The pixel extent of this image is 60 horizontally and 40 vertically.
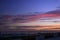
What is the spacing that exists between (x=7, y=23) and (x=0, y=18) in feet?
0.47

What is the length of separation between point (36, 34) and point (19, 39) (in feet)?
0.97

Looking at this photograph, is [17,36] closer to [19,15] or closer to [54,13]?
[19,15]

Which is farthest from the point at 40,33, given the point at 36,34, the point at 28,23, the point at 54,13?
the point at 54,13

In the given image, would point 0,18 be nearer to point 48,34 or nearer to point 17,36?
point 17,36

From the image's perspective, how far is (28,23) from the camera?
2.42 meters

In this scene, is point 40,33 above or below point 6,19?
below

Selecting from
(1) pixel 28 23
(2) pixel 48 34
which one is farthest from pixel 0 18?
(2) pixel 48 34

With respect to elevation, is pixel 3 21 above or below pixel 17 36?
above

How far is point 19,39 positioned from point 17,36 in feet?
0.20

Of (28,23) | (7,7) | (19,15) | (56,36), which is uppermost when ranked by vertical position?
(7,7)

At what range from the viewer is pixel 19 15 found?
241 cm

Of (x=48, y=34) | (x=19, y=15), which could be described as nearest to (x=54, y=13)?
(x=48, y=34)

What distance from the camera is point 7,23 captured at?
2396mm

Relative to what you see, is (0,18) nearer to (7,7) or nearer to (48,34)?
(7,7)
